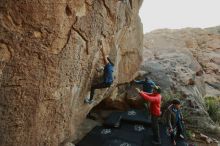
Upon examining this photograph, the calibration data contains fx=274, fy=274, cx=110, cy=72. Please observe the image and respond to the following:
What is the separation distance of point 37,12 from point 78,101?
355 cm

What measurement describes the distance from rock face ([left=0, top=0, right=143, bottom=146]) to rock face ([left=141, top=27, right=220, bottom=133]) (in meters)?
5.98

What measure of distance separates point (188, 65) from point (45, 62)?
10.6m

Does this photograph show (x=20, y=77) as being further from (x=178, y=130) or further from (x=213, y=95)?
(x=213, y=95)

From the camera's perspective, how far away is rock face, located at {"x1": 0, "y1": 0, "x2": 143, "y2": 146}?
6742 mm

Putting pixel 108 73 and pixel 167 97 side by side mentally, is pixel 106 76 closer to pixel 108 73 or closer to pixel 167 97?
pixel 108 73

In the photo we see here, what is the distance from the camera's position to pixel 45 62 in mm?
7215

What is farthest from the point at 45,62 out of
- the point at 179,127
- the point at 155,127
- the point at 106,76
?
the point at 179,127

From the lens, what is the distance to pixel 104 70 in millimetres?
9719

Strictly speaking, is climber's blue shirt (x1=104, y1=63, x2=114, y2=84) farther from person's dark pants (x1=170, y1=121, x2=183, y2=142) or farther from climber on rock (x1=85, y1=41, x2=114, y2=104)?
person's dark pants (x1=170, y1=121, x2=183, y2=142)

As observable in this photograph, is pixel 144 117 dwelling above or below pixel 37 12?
below

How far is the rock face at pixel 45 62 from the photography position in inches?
265

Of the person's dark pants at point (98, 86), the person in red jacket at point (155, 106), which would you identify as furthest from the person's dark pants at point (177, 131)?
the person's dark pants at point (98, 86)

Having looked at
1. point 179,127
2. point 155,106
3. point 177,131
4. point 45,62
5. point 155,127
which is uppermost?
point 45,62

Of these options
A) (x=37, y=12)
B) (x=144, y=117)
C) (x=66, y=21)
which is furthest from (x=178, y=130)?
(x=37, y=12)
